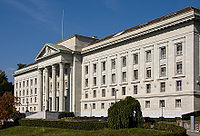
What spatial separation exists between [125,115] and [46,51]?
5026 cm

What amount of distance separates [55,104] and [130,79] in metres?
23.3

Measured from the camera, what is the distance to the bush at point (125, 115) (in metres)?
29.3

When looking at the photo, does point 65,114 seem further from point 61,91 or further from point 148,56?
point 148,56

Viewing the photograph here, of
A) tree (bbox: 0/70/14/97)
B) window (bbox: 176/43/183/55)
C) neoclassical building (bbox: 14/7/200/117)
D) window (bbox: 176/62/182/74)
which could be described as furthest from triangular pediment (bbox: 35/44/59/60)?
tree (bbox: 0/70/14/97)

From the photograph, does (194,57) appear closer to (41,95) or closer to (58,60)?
(58,60)

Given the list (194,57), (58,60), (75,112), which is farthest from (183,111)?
(58,60)

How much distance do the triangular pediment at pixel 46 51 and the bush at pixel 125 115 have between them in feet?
140

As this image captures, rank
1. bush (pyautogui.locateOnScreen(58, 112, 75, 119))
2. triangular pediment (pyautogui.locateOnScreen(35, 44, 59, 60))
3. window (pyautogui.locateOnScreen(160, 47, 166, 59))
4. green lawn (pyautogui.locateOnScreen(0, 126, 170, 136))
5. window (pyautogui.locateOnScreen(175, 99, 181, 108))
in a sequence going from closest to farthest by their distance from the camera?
green lawn (pyautogui.locateOnScreen(0, 126, 170, 136)) < window (pyautogui.locateOnScreen(175, 99, 181, 108)) < window (pyautogui.locateOnScreen(160, 47, 166, 59)) < bush (pyautogui.locateOnScreen(58, 112, 75, 119)) < triangular pediment (pyautogui.locateOnScreen(35, 44, 59, 60))

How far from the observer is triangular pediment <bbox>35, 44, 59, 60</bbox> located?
2869 inches

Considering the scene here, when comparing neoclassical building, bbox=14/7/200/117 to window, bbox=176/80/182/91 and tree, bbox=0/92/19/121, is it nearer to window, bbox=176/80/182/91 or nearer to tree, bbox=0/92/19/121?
window, bbox=176/80/182/91

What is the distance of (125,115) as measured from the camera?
96.3ft

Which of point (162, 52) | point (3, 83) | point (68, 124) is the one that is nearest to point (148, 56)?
point (162, 52)

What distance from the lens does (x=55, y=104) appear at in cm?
7150

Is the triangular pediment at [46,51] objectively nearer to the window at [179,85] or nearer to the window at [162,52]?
the window at [162,52]
